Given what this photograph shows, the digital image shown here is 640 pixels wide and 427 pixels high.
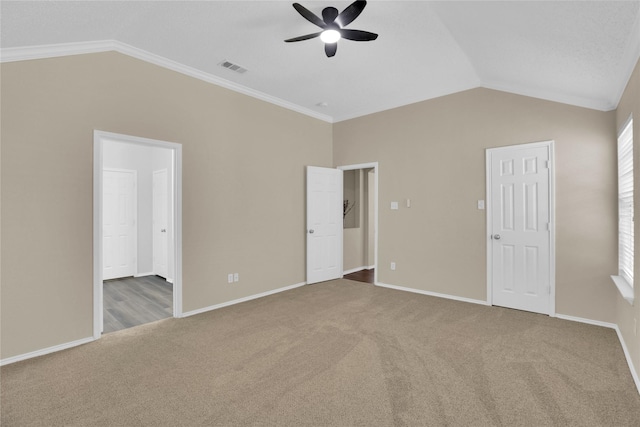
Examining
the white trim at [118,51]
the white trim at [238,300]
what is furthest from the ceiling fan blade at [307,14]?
the white trim at [238,300]

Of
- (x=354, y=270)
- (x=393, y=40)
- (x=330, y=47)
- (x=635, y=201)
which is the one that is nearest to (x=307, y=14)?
(x=330, y=47)

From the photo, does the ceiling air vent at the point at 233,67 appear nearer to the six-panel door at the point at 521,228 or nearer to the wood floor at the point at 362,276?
the six-panel door at the point at 521,228

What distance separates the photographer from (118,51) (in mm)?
3289

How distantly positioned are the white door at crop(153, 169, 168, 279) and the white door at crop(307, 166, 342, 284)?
2747 millimetres

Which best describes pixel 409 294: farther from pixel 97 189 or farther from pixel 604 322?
pixel 97 189

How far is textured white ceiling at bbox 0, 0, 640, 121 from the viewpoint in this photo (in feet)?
7.72

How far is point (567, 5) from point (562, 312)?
3269 millimetres

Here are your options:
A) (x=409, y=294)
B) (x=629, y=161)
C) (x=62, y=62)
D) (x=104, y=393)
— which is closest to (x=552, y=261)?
(x=629, y=161)

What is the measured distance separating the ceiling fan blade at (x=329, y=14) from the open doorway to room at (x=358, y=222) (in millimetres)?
4042

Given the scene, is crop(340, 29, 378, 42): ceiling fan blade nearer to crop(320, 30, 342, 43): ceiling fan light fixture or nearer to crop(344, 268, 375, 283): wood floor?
crop(320, 30, 342, 43): ceiling fan light fixture

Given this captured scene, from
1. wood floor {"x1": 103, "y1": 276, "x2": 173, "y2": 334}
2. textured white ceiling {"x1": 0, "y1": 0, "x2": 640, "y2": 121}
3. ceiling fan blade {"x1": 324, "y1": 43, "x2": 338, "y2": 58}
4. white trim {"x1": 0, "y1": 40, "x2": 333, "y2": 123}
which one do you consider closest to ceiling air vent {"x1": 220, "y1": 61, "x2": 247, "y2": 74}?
textured white ceiling {"x1": 0, "y1": 0, "x2": 640, "y2": 121}

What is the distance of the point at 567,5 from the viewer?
2109 millimetres

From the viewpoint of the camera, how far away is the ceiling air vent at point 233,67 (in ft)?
12.4

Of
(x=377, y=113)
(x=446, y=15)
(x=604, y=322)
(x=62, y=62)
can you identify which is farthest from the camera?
(x=377, y=113)
